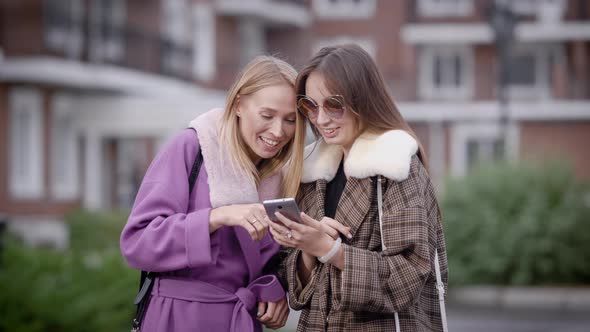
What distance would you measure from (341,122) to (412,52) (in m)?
40.9

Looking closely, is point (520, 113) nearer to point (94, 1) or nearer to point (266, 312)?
point (94, 1)

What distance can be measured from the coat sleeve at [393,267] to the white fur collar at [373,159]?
10 centimetres

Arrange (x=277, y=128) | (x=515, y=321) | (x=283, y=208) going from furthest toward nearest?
1. (x=515, y=321)
2. (x=277, y=128)
3. (x=283, y=208)

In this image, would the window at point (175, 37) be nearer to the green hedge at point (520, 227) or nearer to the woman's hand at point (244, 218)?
the green hedge at point (520, 227)

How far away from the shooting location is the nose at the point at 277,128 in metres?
3.87

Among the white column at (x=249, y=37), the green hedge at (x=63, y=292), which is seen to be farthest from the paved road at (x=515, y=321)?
the white column at (x=249, y=37)

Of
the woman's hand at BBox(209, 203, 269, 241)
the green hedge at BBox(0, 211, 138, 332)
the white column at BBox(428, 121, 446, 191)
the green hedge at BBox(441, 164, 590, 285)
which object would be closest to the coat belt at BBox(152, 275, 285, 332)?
the woman's hand at BBox(209, 203, 269, 241)

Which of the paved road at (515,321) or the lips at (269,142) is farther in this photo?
the paved road at (515,321)

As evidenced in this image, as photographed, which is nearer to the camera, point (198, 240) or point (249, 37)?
point (198, 240)

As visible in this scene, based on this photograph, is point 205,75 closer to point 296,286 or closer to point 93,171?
point 93,171

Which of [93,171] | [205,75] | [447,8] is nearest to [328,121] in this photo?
[93,171]

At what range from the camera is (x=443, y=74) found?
1770 inches

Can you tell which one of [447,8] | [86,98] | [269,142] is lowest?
[269,142]

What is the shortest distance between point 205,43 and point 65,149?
978 centimetres
